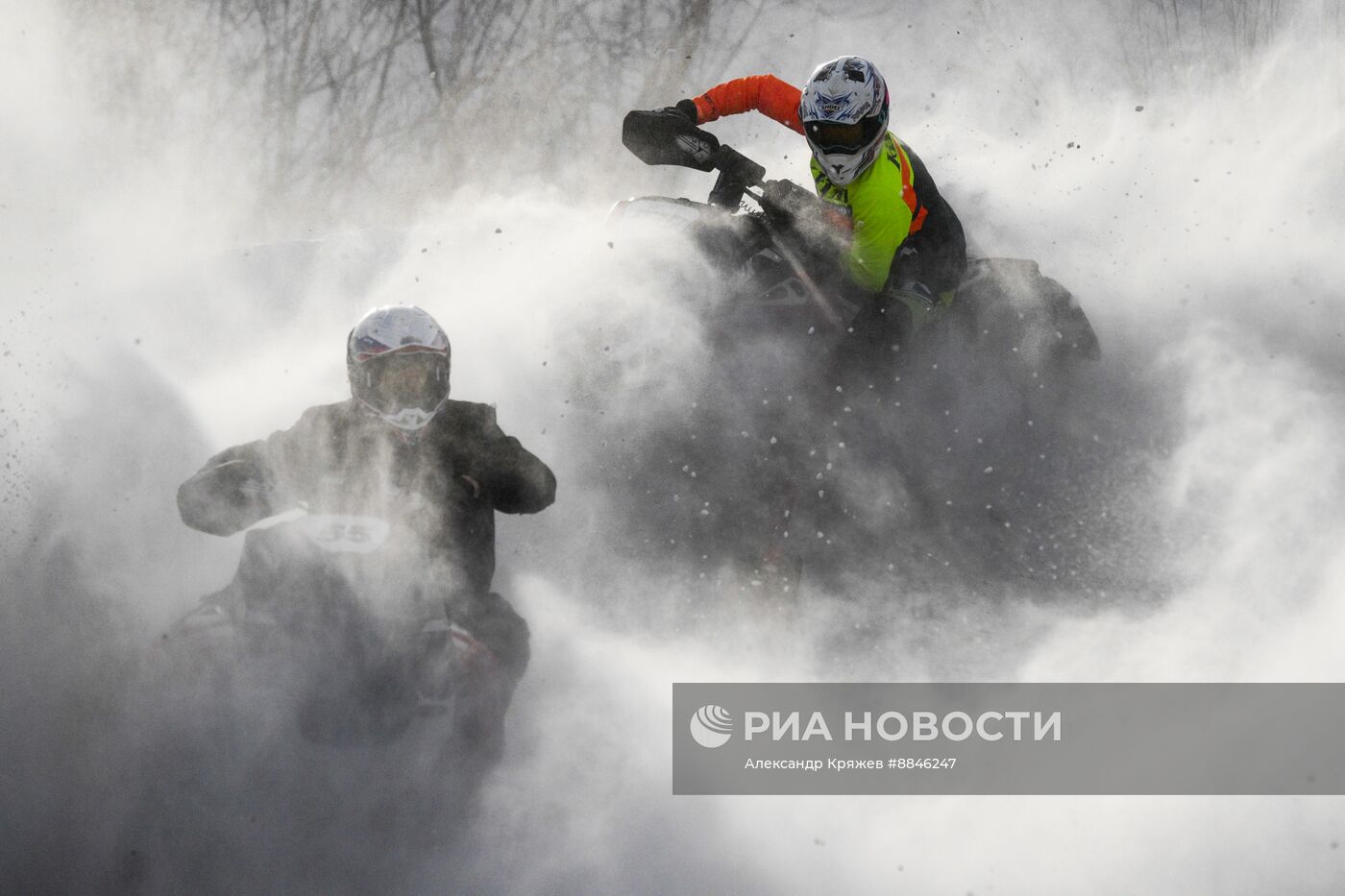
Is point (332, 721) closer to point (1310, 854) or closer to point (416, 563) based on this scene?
point (416, 563)

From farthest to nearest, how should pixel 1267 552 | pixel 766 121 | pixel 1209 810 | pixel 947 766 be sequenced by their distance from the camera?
pixel 766 121
pixel 1267 552
pixel 947 766
pixel 1209 810

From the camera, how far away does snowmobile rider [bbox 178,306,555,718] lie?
4.21 m

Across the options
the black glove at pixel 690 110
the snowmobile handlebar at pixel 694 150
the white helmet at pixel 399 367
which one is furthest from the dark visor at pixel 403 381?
the black glove at pixel 690 110

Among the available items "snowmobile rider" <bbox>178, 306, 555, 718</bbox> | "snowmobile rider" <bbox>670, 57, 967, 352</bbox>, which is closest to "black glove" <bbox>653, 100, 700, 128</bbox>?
"snowmobile rider" <bbox>670, 57, 967, 352</bbox>

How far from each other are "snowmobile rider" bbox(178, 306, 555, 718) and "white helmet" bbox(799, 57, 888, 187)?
1.77 metres

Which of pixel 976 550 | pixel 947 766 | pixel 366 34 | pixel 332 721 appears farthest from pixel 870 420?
pixel 366 34

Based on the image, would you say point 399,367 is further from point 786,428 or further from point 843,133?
point 843,133

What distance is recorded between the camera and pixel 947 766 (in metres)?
4.94

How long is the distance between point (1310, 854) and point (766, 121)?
12205 millimetres

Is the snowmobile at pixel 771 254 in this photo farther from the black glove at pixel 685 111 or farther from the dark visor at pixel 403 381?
the dark visor at pixel 403 381

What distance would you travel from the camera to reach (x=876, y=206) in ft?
17.2

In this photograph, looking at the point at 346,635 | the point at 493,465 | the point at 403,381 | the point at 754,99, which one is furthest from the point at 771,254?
the point at 346,635

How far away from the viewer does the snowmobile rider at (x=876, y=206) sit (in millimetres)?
5180

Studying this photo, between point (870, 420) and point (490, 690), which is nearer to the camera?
point (490, 690)
